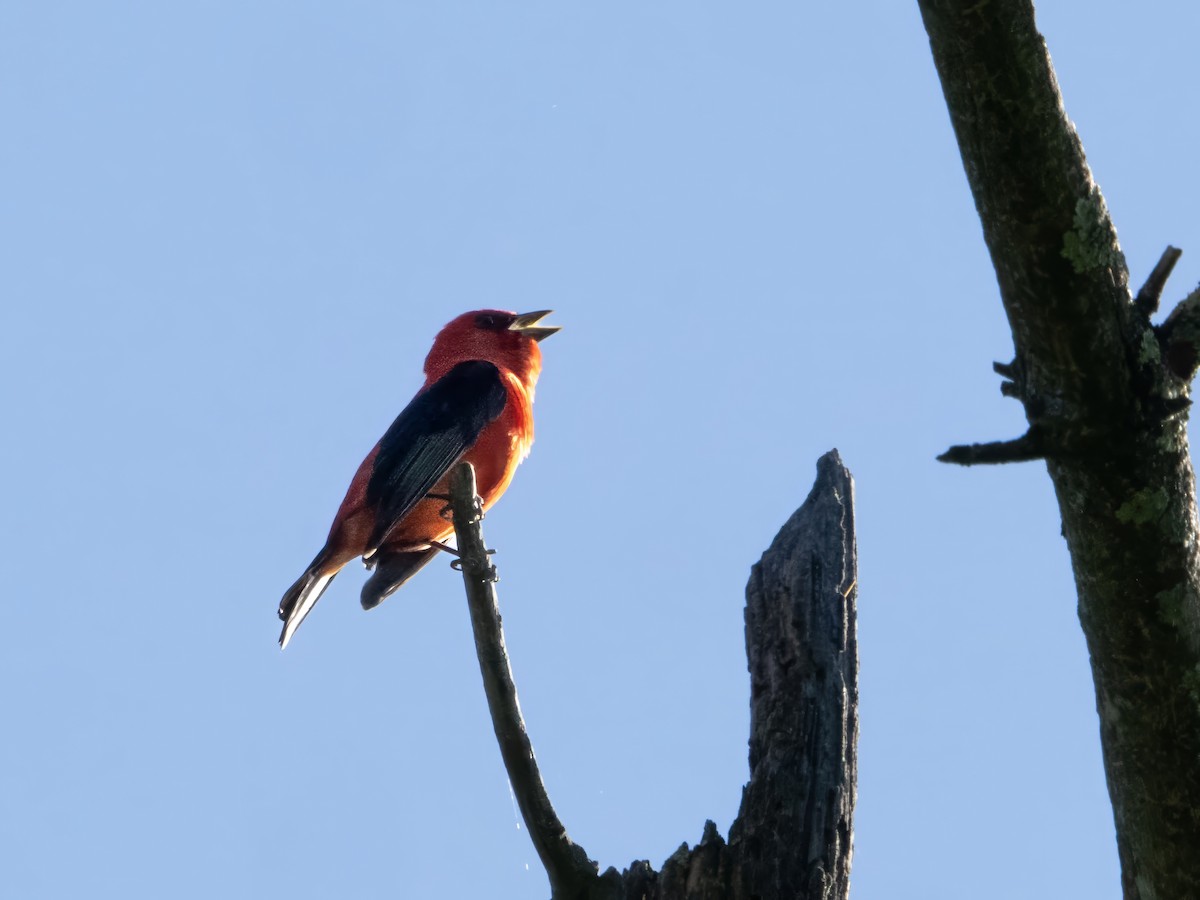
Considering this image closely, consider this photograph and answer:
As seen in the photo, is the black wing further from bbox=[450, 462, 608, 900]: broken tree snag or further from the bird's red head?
bbox=[450, 462, 608, 900]: broken tree snag

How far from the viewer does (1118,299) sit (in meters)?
2.40

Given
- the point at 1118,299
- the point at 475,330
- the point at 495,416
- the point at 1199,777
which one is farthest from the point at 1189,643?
the point at 475,330

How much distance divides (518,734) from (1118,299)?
172cm

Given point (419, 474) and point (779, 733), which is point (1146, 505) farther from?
point (419, 474)

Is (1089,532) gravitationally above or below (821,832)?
above

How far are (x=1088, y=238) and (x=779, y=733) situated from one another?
1.72 m

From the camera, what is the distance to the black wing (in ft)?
19.4

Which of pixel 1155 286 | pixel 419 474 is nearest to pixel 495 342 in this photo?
pixel 419 474

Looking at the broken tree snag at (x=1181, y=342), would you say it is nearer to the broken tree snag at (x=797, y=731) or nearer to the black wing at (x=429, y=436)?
the broken tree snag at (x=797, y=731)

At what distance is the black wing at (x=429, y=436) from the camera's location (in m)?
5.90

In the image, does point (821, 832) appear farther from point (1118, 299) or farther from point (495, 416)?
point (495, 416)

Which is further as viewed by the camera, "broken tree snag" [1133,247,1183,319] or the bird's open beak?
the bird's open beak

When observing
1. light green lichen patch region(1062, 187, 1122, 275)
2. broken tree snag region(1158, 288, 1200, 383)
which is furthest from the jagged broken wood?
light green lichen patch region(1062, 187, 1122, 275)

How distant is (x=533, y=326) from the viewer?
7.42 metres
